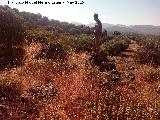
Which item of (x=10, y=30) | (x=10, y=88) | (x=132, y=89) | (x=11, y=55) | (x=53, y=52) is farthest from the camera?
(x=10, y=30)

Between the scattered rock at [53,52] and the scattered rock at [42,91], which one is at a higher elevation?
the scattered rock at [53,52]

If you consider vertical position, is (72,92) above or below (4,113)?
above

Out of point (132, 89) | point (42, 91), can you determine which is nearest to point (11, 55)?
point (42, 91)

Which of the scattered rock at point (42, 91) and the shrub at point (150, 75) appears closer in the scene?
the scattered rock at point (42, 91)

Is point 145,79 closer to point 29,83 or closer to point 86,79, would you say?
point 86,79

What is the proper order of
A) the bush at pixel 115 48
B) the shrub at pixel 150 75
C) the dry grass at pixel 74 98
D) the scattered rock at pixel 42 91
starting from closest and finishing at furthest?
the dry grass at pixel 74 98
the scattered rock at pixel 42 91
the shrub at pixel 150 75
the bush at pixel 115 48

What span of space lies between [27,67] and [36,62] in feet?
1.88

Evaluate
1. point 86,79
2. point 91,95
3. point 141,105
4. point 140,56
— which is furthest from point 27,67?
point 140,56

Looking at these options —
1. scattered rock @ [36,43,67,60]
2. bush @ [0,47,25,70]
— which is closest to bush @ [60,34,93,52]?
scattered rock @ [36,43,67,60]

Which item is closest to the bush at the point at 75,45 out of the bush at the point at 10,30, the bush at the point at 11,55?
the bush at the point at 10,30

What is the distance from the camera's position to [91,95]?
7.39 m

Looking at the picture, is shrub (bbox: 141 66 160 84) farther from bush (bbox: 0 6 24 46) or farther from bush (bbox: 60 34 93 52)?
bush (bbox: 0 6 24 46)

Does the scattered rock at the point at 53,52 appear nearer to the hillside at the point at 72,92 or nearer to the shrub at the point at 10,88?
the hillside at the point at 72,92

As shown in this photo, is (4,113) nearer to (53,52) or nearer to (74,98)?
(74,98)
